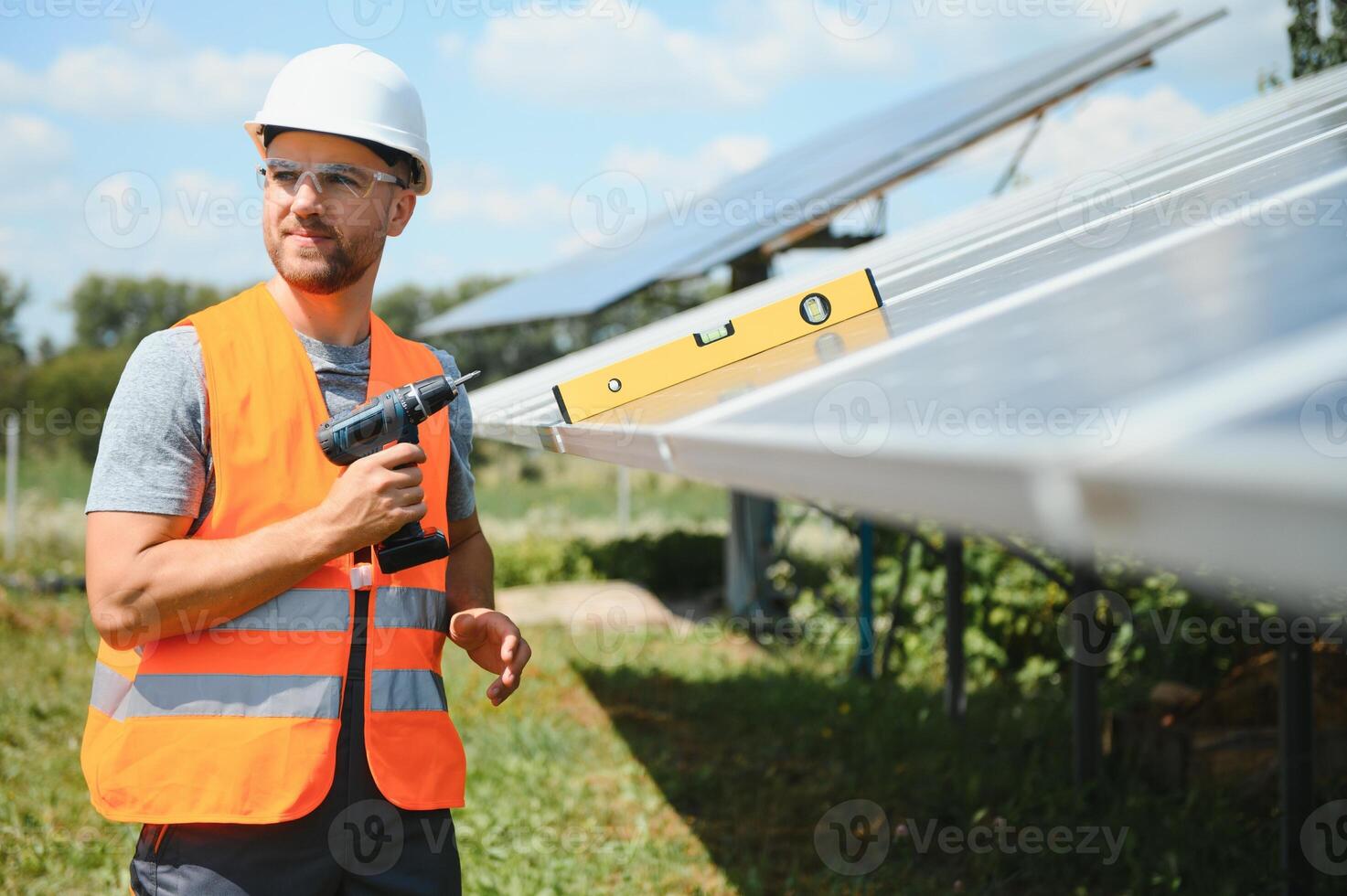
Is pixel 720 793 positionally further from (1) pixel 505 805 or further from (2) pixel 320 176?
Answer: (2) pixel 320 176

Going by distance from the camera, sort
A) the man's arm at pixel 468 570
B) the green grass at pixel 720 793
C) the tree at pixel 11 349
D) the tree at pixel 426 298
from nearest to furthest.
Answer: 1. the man's arm at pixel 468 570
2. the green grass at pixel 720 793
3. the tree at pixel 11 349
4. the tree at pixel 426 298

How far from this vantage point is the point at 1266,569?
2.24 ft

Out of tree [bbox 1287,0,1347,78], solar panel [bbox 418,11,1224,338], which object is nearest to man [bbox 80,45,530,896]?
solar panel [bbox 418,11,1224,338]

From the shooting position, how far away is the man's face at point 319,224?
7.20 feet

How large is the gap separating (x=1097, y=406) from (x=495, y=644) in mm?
1815

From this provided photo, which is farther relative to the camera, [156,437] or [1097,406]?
[156,437]

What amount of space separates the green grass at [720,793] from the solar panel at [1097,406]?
297 centimetres

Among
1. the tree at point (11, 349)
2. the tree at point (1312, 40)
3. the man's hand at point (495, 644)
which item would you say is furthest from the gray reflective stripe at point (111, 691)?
the tree at point (11, 349)

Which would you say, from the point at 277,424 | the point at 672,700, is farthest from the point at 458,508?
the point at 672,700

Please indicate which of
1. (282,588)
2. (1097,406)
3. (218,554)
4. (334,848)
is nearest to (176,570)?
(218,554)

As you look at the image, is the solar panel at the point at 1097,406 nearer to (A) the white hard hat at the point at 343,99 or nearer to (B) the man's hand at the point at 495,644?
(B) the man's hand at the point at 495,644

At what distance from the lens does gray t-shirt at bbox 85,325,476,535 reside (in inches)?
75.3

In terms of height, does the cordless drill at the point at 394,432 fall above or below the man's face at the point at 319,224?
below

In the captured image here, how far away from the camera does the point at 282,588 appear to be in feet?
6.61
